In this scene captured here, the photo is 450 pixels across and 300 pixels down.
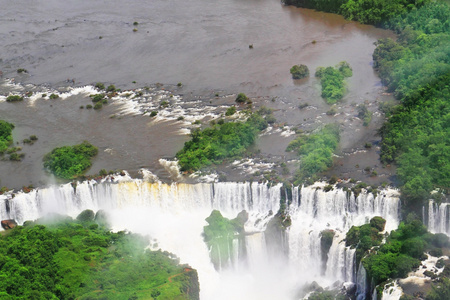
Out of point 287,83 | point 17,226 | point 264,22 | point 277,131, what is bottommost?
point 17,226

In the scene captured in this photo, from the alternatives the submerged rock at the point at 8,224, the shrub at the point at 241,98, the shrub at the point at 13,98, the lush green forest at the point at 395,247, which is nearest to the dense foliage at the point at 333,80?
the shrub at the point at 241,98

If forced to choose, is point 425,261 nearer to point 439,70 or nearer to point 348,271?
point 348,271

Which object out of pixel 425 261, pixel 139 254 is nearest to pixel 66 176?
pixel 139 254

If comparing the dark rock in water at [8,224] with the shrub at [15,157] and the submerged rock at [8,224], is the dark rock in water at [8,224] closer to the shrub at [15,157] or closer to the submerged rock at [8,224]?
the submerged rock at [8,224]

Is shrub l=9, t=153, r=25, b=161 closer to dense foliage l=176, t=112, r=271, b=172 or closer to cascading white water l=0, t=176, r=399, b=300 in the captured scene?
cascading white water l=0, t=176, r=399, b=300

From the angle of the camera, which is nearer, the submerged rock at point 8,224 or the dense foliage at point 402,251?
the dense foliage at point 402,251

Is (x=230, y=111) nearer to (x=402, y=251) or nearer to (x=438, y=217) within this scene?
(x=438, y=217)

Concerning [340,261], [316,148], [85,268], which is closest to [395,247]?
[340,261]
